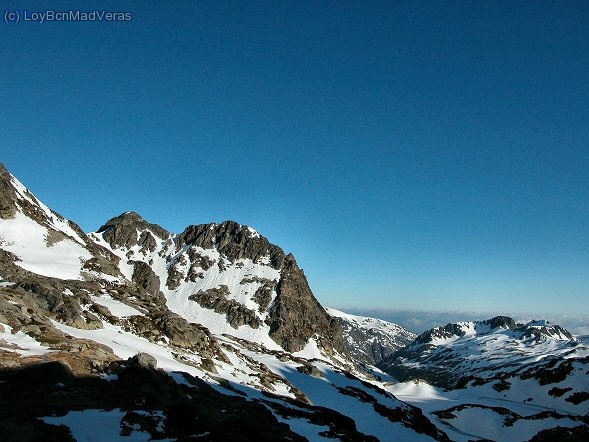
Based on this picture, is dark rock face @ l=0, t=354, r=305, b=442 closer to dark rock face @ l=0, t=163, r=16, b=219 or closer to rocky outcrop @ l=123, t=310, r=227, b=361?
rocky outcrop @ l=123, t=310, r=227, b=361

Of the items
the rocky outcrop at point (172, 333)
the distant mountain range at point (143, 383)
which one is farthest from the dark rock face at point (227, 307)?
the rocky outcrop at point (172, 333)

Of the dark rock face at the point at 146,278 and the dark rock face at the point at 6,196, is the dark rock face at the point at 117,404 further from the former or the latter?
the dark rock face at the point at 146,278

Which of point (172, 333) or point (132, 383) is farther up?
point (132, 383)

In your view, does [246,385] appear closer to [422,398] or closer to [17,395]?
[17,395]

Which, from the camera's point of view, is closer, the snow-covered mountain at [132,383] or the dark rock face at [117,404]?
the dark rock face at [117,404]

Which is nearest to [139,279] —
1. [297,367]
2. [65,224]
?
[65,224]

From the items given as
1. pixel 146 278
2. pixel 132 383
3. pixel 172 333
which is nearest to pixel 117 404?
pixel 132 383

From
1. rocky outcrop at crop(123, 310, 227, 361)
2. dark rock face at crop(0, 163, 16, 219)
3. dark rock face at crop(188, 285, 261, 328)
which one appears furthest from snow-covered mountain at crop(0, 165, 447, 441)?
dark rock face at crop(188, 285, 261, 328)

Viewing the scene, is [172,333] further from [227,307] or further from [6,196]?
[227,307]

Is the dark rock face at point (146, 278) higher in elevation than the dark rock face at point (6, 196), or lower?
lower

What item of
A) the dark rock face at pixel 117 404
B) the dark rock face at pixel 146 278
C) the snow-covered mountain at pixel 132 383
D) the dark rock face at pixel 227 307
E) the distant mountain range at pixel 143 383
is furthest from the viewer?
the dark rock face at pixel 146 278

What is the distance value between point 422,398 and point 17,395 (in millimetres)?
150437

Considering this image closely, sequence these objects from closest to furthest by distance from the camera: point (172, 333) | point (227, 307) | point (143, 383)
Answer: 1. point (143, 383)
2. point (172, 333)
3. point (227, 307)

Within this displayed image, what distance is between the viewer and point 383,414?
61094mm
